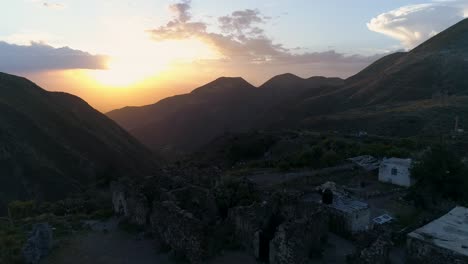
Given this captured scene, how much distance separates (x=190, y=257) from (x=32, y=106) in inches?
2638

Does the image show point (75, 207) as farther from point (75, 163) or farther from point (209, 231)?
point (75, 163)

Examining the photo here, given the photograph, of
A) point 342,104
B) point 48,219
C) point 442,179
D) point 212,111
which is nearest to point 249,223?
point 48,219

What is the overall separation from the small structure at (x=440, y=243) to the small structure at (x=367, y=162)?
654 inches

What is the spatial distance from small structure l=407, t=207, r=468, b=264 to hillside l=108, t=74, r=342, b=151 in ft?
274

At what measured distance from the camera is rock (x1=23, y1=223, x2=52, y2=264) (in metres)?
13.6

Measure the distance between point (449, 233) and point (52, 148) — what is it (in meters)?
58.0

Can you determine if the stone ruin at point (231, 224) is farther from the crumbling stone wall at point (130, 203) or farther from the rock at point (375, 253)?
the rock at point (375, 253)

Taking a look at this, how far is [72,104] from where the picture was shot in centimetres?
8956

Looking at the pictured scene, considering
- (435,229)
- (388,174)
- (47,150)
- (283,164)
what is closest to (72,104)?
(47,150)

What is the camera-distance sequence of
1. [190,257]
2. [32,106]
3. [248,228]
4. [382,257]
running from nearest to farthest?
1. [382,257]
2. [190,257]
3. [248,228]
4. [32,106]

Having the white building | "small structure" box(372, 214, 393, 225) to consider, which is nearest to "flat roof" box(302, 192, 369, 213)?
"small structure" box(372, 214, 393, 225)

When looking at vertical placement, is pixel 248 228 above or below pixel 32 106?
below

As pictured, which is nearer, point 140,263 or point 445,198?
point 140,263

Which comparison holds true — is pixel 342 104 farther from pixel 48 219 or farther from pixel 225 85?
pixel 225 85
